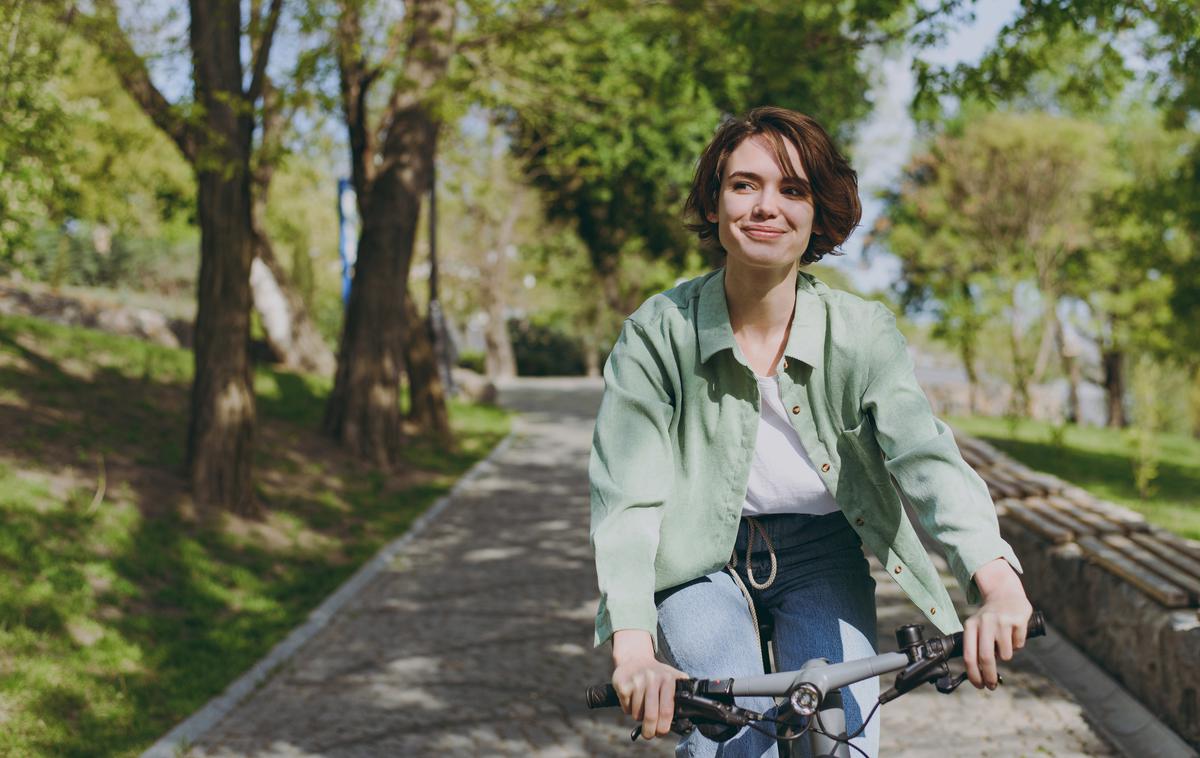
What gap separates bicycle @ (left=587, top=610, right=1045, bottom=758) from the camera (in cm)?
206

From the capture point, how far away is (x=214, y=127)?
9672mm

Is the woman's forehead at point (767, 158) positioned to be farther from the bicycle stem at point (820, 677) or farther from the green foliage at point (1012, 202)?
the green foliage at point (1012, 202)

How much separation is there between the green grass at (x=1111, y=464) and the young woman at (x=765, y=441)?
8519 millimetres

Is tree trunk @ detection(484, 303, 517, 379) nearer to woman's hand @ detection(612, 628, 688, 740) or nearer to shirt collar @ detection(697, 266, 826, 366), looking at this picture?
shirt collar @ detection(697, 266, 826, 366)

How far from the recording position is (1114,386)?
34.4 m

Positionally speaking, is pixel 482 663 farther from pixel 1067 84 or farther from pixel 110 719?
pixel 1067 84

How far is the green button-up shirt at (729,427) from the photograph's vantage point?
247 cm

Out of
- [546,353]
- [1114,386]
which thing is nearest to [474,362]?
[546,353]

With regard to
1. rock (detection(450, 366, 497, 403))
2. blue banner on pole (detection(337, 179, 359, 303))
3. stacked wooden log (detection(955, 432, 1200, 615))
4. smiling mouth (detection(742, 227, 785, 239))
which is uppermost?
blue banner on pole (detection(337, 179, 359, 303))

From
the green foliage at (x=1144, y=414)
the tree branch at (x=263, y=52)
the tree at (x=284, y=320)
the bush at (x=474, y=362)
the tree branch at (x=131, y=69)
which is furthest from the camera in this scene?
the bush at (x=474, y=362)

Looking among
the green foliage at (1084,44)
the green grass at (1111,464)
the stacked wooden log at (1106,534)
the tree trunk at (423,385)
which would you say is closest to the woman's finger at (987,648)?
the stacked wooden log at (1106,534)

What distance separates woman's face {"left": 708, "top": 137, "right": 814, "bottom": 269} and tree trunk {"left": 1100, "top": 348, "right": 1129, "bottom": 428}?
34113 millimetres

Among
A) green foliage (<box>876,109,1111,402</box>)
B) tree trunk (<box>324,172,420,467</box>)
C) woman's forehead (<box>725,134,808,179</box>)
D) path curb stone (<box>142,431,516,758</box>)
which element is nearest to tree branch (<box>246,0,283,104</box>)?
tree trunk (<box>324,172,420,467</box>)

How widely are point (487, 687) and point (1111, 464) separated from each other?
11736 mm
